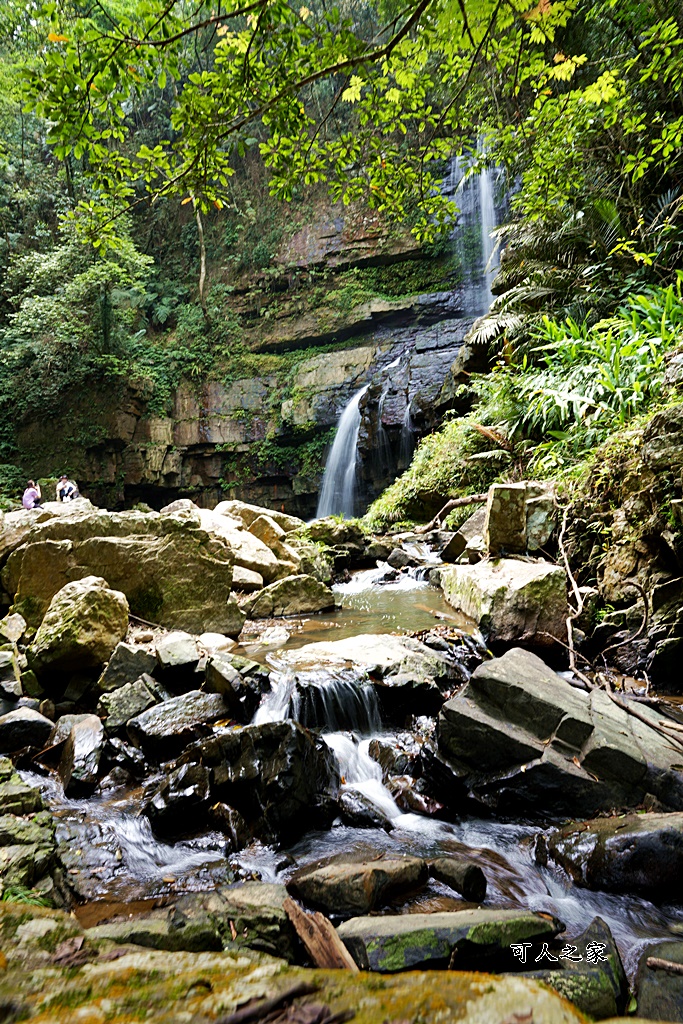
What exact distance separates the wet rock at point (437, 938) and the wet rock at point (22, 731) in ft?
8.37

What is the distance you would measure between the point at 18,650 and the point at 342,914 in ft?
11.5

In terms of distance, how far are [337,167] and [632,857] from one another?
4093mm

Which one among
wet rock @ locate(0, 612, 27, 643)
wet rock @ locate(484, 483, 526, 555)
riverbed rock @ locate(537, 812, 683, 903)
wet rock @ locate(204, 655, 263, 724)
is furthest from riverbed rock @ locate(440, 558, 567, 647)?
wet rock @ locate(0, 612, 27, 643)

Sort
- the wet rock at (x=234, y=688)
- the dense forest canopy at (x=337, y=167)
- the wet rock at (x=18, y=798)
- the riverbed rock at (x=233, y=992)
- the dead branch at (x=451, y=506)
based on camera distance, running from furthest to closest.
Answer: the dead branch at (x=451, y=506) < the wet rock at (x=234, y=688) < the dense forest canopy at (x=337, y=167) < the wet rock at (x=18, y=798) < the riverbed rock at (x=233, y=992)

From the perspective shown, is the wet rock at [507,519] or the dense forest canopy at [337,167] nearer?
the dense forest canopy at [337,167]

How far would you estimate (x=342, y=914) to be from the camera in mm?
2049

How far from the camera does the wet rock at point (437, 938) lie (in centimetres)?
165

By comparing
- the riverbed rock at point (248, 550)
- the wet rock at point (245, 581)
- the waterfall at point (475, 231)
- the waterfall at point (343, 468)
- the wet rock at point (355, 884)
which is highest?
the waterfall at point (475, 231)

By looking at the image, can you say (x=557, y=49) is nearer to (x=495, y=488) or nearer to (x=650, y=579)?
(x=495, y=488)

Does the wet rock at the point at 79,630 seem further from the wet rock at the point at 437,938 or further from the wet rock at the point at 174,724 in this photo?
the wet rock at the point at 437,938

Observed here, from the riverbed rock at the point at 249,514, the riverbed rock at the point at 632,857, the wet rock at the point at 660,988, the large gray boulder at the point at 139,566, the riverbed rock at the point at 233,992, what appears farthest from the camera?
the riverbed rock at the point at 249,514

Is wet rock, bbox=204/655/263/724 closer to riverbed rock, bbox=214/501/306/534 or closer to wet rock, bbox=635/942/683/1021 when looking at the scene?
wet rock, bbox=635/942/683/1021

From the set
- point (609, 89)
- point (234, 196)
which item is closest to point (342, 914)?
point (609, 89)

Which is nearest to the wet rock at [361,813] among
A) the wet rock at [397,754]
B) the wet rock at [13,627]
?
the wet rock at [397,754]
